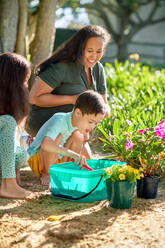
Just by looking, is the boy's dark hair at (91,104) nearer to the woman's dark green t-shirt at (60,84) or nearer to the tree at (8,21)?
the woman's dark green t-shirt at (60,84)

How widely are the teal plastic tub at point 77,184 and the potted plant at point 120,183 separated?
0.10 meters

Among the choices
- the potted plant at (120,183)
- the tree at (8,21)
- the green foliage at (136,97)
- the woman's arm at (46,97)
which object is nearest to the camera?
the potted plant at (120,183)

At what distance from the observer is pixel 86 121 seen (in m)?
2.70

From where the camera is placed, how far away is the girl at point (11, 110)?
99.5 inches

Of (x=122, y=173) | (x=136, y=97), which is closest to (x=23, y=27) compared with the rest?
(x=136, y=97)

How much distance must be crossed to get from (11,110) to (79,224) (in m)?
0.91

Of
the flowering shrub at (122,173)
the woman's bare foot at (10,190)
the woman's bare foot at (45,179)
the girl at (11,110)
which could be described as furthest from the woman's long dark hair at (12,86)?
the flowering shrub at (122,173)

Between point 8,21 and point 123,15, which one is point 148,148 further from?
point 123,15

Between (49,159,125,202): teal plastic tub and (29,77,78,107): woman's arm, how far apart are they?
751 millimetres

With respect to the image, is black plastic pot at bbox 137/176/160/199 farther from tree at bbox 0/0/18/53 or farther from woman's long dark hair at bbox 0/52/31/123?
tree at bbox 0/0/18/53

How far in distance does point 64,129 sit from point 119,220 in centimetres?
88

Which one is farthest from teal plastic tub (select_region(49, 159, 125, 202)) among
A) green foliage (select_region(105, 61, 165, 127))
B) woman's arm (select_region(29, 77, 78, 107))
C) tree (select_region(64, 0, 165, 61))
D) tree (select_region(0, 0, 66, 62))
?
tree (select_region(64, 0, 165, 61))

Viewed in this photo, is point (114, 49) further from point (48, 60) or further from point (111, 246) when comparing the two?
point (111, 246)

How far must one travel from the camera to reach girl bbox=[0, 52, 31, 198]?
253cm
